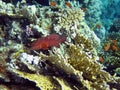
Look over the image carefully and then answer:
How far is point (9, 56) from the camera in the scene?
3.99 m

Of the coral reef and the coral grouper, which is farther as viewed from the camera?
the coral grouper

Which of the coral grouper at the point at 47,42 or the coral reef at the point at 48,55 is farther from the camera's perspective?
the coral grouper at the point at 47,42

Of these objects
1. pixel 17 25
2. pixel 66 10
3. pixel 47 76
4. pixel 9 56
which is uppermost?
pixel 66 10

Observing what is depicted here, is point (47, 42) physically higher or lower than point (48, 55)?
higher

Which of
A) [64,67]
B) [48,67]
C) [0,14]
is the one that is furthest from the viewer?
[0,14]

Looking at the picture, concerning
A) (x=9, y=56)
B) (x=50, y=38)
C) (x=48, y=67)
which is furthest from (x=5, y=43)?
(x=48, y=67)

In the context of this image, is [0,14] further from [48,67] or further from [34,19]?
[48,67]

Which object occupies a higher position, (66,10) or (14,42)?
(66,10)

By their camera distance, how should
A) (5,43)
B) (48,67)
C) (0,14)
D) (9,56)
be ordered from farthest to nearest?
(0,14) < (5,43) < (9,56) < (48,67)

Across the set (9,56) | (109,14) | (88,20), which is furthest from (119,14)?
(9,56)

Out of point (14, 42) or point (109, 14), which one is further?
point (109, 14)

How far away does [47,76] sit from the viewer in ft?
11.3

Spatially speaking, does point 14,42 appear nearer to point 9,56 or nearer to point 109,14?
point 9,56

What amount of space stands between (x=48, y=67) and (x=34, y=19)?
1.44 metres
